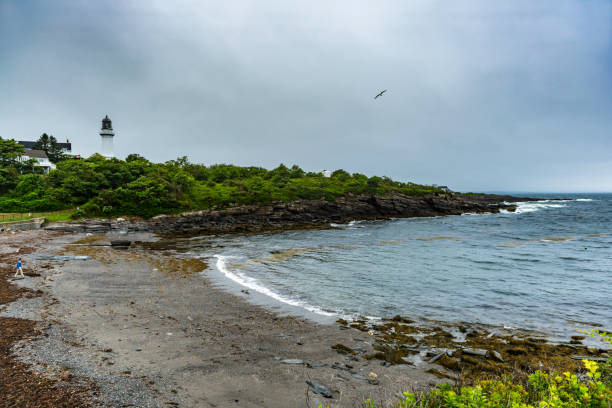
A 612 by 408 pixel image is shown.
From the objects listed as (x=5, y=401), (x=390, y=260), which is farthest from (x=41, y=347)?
(x=390, y=260)

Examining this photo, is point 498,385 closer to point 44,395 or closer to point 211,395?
point 211,395

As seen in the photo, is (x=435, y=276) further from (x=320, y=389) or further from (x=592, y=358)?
(x=320, y=389)

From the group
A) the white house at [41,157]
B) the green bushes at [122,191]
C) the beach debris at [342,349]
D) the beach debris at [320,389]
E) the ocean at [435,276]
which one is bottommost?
the ocean at [435,276]

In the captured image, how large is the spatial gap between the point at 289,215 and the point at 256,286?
135ft

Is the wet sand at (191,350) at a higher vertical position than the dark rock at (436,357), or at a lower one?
higher

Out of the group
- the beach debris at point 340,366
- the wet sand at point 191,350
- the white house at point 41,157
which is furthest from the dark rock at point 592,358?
the white house at point 41,157

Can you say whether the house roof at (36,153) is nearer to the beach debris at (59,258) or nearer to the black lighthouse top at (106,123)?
the black lighthouse top at (106,123)

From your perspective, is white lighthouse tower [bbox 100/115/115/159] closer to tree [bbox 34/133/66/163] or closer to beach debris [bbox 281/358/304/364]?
tree [bbox 34/133/66/163]

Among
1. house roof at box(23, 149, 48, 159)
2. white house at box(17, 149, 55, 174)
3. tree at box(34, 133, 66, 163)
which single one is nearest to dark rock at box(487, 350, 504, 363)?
white house at box(17, 149, 55, 174)

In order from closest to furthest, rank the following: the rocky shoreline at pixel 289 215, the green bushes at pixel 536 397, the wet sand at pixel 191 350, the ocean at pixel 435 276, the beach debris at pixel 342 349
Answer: the green bushes at pixel 536 397
the wet sand at pixel 191 350
the beach debris at pixel 342 349
the ocean at pixel 435 276
the rocky shoreline at pixel 289 215

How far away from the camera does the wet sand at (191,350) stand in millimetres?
7836

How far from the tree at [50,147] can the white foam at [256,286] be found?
86.1 metres

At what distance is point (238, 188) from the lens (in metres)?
65.3

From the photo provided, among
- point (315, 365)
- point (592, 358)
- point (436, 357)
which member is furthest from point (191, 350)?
point (592, 358)
